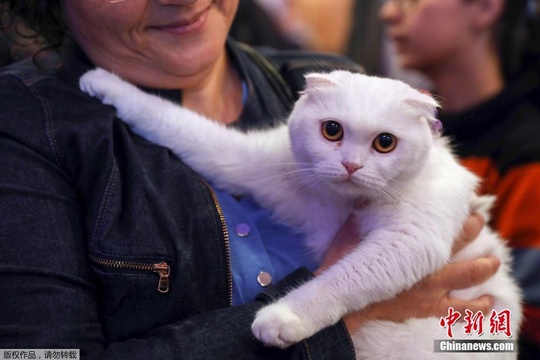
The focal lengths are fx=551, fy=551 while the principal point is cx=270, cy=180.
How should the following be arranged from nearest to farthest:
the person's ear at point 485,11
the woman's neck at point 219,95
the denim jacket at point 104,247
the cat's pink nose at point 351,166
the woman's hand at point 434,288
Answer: the denim jacket at point 104,247 < the cat's pink nose at point 351,166 < the woman's hand at point 434,288 < the woman's neck at point 219,95 < the person's ear at point 485,11

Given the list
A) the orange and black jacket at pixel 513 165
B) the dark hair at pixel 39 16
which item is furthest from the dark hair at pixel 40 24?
the orange and black jacket at pixel 513 165

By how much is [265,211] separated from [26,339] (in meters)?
0.54

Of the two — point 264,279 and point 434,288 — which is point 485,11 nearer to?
point 434,288

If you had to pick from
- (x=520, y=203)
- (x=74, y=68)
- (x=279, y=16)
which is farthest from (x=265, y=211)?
(x=279, y=16)

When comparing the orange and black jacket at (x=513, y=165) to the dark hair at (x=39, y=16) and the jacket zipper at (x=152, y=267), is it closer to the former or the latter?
the jacket zipper at (x=152, y=267)

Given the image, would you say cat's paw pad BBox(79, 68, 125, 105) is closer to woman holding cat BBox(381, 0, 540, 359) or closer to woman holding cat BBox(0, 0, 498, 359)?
woman holding cat BBox(0, 0, 498, 359)

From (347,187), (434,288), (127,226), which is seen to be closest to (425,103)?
(347,187)

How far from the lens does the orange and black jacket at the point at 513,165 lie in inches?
60.1

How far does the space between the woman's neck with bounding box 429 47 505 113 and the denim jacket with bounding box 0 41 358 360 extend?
3.96ft

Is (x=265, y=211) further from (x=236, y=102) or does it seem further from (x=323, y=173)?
(x=236, y=102)

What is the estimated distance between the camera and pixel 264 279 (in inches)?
42.3

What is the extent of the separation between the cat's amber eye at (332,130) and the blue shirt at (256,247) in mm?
240

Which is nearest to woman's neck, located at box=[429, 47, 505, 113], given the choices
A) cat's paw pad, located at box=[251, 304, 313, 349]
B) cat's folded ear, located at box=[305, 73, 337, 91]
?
cat's folded ear, located at box=[305, 73, 337, 91]

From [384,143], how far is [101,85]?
0.57 m
